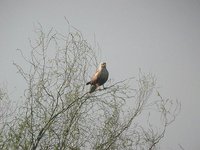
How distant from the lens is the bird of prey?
24.9ft

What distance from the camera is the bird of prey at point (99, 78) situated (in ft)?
24.9

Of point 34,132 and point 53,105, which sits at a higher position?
point 53,105

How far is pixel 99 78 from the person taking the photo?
7.76 metres

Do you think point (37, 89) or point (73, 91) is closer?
point (37, 89)

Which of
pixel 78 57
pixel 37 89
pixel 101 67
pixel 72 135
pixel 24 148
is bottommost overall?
pixel 24 148

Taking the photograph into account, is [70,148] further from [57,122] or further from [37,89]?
[37,89]

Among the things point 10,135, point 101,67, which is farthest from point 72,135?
point 101,67

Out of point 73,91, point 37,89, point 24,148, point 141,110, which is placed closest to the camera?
point 24,148

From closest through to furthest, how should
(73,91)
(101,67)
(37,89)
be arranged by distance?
(37,89) < (73,91) < (101,67)

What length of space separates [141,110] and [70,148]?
3.78m

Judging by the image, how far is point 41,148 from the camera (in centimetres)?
647

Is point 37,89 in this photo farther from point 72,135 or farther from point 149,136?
point 149,136

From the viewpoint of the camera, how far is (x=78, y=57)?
21.2 ft

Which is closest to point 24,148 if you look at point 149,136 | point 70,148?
point 70,148
